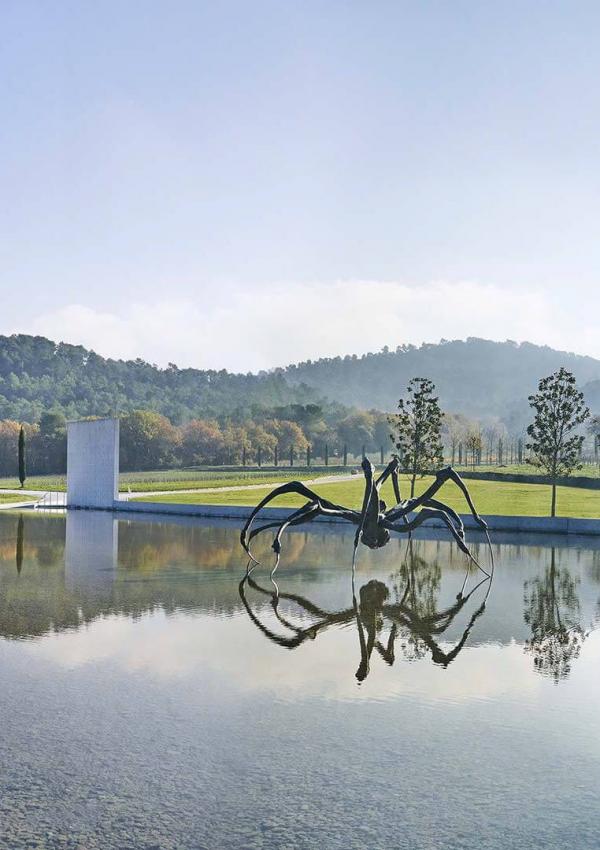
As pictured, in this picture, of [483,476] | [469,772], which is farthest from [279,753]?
[483,476]

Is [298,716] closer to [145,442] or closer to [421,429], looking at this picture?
[421,429]

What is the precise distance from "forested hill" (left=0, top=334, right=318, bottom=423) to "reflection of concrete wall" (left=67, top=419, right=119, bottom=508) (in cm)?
9607

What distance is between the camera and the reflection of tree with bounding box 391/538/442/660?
1054 cm

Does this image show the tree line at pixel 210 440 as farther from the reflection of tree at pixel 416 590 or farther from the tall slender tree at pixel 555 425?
the reflection of tree at pixel 416 590

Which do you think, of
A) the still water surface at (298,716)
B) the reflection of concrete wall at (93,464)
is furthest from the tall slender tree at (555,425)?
the reflection of concrete wall at (93,464)

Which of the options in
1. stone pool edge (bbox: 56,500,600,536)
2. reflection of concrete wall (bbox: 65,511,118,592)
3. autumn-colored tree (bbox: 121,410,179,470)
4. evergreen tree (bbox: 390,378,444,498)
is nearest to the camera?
reflection of concrete wall (bbox: 65,511,118,592)

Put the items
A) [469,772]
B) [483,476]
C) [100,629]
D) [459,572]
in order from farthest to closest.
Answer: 1. [483,476]
2. [459,572]
3. [100,629]
4. [469,772]

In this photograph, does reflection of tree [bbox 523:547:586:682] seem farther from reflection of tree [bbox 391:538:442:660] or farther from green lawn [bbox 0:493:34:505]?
green lawn [bbox 0:493:34:505]

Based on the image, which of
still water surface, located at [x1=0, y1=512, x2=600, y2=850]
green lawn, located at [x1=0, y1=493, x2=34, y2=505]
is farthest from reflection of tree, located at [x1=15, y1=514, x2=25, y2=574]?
green lawn, located at [x1=0, y1=493, x2=34, y2=505]

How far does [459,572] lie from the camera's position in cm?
1792

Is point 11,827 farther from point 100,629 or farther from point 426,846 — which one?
point 100,629

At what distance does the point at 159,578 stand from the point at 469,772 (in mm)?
10821

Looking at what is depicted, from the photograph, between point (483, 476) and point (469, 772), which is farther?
point (483, 476)

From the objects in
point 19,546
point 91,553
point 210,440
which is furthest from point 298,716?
point 210,440
